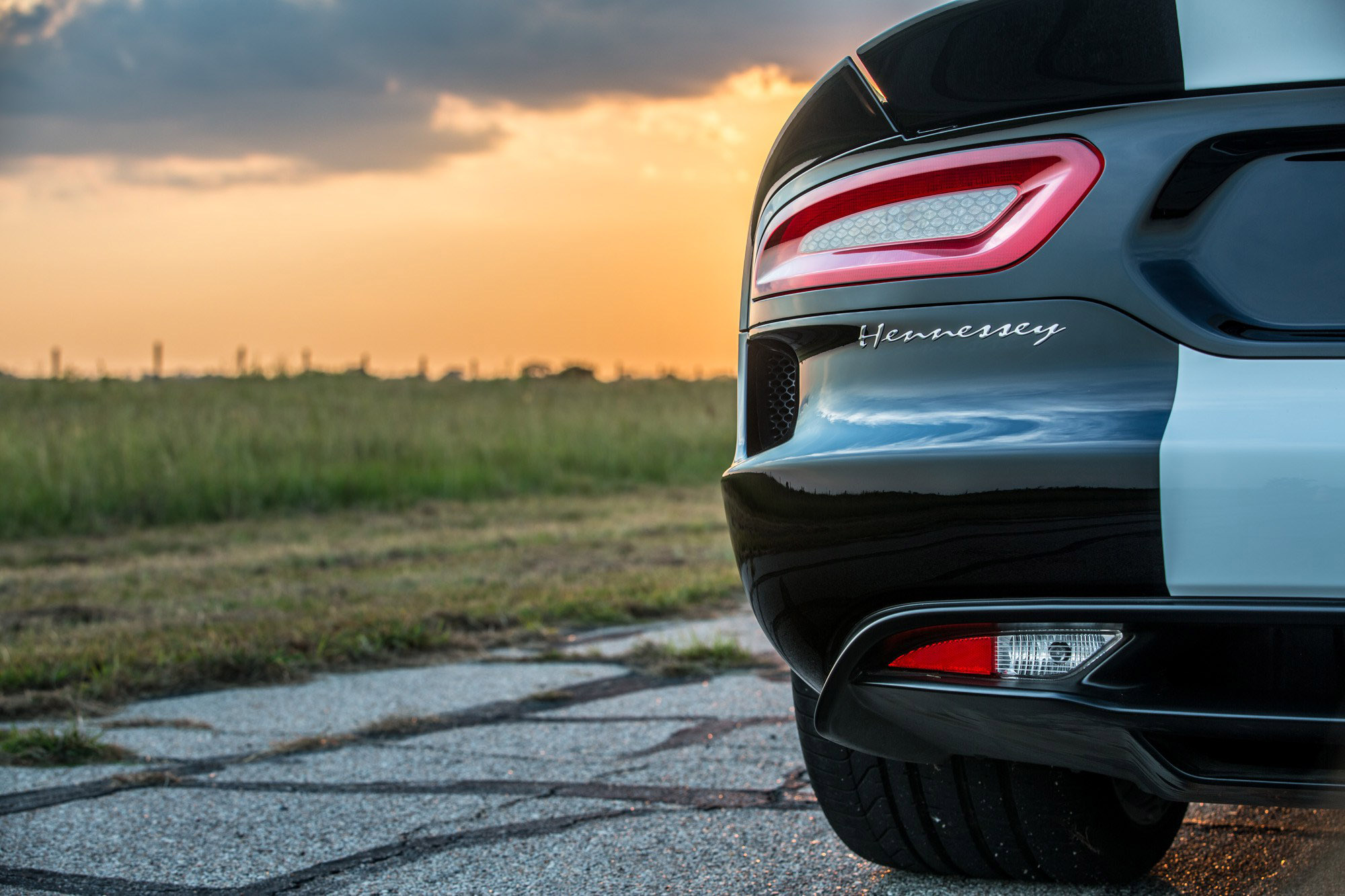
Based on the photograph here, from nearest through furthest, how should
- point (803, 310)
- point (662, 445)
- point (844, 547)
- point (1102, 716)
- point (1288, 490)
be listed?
point (1288, 490)
point (1102, 716)
point (844, 547)
point (803, 310)
point (662, 445)

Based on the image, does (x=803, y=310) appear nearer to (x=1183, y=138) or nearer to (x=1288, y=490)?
(x=1183, y=138)

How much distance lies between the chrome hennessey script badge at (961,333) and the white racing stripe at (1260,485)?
180mm

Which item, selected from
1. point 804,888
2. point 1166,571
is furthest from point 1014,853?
point 1166,571

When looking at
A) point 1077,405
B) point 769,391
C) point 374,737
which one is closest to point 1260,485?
point 1077,405

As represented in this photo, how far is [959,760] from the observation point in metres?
1.81

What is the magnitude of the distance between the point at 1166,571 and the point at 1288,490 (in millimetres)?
142

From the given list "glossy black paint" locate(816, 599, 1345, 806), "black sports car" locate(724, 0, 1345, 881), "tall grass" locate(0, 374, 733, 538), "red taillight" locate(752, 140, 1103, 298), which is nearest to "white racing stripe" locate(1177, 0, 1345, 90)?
"black sports car" locate(724, 0, 1345, 881)

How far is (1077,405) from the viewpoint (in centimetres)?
135

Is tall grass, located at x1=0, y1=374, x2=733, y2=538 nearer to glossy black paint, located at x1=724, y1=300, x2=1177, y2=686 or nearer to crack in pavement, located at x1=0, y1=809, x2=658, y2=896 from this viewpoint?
crack in pavement, located at x1=0, y1=809, x2=658, y2=896

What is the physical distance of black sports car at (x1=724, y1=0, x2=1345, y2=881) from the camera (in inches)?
49.6

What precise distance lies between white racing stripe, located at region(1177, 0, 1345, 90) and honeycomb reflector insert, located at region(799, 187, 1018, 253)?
0.81 feet

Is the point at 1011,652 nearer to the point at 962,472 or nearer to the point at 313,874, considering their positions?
the point at 962,472

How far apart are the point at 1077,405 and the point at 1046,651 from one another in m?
0.28

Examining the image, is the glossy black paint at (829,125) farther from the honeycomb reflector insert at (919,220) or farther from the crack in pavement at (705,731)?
the crack in pavement at (705,731)
